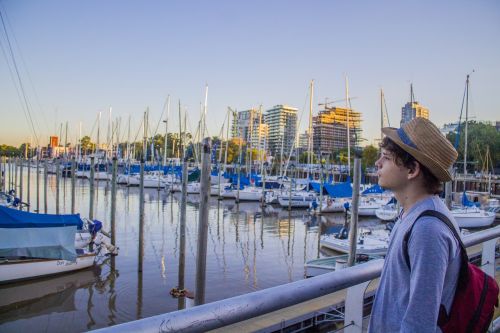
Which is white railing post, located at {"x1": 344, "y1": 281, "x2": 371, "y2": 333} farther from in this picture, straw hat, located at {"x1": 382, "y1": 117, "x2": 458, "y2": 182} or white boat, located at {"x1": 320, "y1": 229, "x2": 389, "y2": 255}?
white boat, located at {"x1": 320, "y1": 229, "x2": 389, "y2": 255}

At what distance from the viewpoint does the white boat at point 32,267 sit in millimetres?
14789

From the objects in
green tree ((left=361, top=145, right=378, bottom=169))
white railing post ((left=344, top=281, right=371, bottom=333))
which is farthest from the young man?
green tree ((left=361, top=145, right=378, bottom=169))

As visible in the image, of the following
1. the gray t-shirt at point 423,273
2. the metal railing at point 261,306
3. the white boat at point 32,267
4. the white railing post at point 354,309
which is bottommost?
the white boat at point 32,267

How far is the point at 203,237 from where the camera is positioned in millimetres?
9898

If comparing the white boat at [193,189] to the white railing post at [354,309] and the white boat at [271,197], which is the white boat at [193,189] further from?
the white railing post at [354,309]

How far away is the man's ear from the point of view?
73.1 inches

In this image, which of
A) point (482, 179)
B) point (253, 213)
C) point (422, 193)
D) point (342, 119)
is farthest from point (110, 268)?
point (342, 119)

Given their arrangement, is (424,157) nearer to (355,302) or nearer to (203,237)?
(355,302)

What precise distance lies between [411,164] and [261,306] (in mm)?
976

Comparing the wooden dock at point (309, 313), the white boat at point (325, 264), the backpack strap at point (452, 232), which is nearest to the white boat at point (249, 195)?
the white boat at point (325, 264)

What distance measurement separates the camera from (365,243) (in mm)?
19844

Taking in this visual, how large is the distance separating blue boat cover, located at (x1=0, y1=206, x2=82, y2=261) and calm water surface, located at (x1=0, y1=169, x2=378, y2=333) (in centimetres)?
120

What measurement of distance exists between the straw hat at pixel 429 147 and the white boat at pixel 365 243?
16.8 meters

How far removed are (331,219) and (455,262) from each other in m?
36.9
